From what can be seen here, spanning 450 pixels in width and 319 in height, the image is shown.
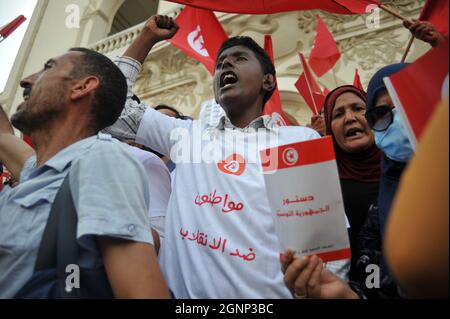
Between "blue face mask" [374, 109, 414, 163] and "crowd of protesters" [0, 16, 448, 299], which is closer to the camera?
"crowd of protesters" [0, 16, 448, 299]

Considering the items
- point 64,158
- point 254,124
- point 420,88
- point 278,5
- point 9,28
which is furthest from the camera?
point 9,28

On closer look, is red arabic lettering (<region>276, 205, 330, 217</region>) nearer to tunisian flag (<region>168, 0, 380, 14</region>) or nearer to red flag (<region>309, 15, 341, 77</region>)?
tunisian flag (<region>168, 0, 380, 14</region>)

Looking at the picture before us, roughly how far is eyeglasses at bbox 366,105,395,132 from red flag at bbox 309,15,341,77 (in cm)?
194

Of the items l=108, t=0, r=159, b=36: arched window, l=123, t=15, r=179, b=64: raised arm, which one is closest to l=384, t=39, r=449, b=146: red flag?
l=123, t=15, r=179, b=64: raised arm

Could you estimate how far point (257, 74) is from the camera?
1.49m

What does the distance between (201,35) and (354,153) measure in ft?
5.50

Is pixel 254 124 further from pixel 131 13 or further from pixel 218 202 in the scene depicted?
pixel 131 13

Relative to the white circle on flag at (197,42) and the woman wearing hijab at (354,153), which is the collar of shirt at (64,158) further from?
the white circle on flag at (197,42)

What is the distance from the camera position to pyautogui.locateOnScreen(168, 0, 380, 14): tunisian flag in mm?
1932

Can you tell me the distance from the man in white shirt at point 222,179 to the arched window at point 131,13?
7950 millimetres

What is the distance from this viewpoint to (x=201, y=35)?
2.78 m

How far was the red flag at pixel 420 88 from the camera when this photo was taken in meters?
0.53

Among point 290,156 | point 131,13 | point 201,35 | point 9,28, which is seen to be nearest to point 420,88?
point 290,156
